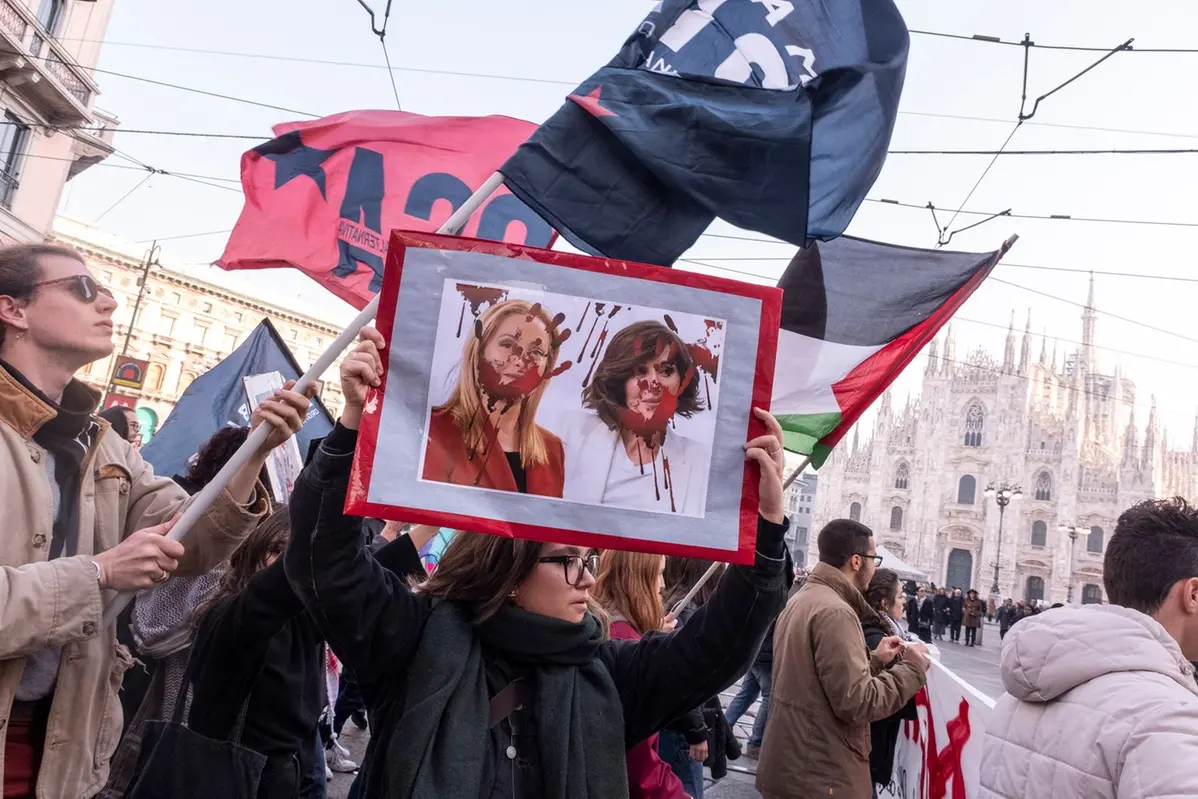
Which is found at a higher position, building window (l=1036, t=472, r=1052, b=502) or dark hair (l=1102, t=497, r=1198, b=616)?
building window (l=1036, t=472, r=1052, b=502)

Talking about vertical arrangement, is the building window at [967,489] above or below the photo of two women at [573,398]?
above

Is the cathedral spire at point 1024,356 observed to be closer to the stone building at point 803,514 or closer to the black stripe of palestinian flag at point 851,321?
the stone building at point 803,514

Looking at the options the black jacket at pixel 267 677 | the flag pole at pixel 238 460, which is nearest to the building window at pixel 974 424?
the black jacket at pixel 267 677

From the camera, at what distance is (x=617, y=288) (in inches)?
73.7

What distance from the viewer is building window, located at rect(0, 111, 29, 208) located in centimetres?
1786

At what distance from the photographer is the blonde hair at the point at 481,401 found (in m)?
1.80

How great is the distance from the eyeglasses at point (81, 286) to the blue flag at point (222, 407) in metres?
2.97

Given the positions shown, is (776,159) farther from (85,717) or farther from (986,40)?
(986,40)

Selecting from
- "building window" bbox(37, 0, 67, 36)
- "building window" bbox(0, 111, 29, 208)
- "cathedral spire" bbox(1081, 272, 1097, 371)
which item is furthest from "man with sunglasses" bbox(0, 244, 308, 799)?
"cathedral spire" bbox(1081, 272, 1097, 371)

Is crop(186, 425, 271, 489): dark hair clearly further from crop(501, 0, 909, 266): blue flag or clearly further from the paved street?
the paved street

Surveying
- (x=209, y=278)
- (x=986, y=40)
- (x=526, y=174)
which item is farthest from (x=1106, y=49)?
(x=209, y=278)

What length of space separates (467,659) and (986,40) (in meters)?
7.70

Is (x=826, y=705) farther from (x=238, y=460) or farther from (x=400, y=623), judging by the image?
(x=238, y=460)

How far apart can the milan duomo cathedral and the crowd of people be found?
2234 inches
